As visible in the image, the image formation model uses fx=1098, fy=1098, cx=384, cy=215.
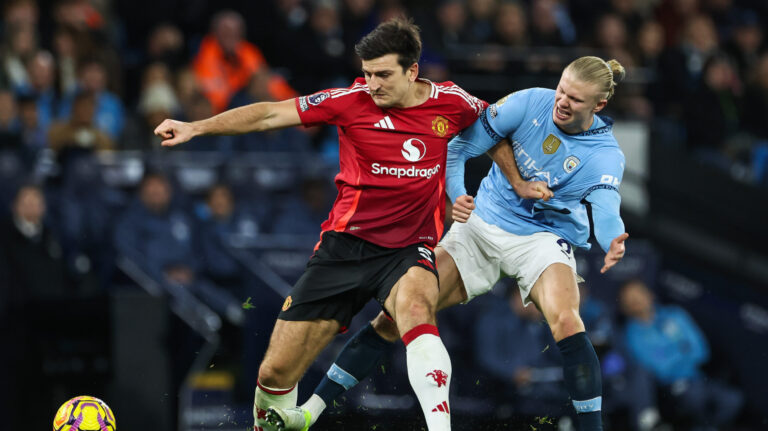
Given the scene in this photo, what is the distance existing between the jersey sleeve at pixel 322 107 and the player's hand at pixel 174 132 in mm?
664

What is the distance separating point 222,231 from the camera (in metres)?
10.9

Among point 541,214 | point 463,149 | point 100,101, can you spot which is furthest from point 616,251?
point 100,101

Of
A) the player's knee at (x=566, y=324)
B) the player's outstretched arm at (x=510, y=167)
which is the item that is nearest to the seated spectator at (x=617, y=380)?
the player's outstretched arm at (x=510, y=167)

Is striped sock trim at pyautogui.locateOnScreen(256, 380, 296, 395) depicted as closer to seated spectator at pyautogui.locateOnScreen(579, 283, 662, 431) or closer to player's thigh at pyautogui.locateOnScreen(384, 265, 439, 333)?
player's thigh at pyautogui.locateOnScreen(384, 265, 439, 333)

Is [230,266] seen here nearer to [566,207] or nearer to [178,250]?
[178,250]

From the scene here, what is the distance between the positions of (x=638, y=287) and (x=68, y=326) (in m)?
5.51

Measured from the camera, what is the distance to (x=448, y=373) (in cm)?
583

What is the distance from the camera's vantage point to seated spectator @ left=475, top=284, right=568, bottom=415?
9981 millimetres

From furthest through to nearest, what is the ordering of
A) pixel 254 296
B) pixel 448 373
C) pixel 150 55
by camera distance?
pixel 150 55
pixel 254 296
pixel 448 373

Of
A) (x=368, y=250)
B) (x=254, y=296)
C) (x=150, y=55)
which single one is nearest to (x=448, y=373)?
(x=368, y=250)

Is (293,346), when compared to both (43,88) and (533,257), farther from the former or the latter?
(43,88)

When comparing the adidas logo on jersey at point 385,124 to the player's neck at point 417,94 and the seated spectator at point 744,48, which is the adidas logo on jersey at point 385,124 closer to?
the player's neck at point 417,94

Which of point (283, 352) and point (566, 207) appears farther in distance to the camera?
point (566, 207)

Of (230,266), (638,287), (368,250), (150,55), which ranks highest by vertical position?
(368,250)
